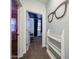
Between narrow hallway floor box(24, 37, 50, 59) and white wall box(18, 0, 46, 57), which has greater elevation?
white wall box(18, 0, 46, 57)

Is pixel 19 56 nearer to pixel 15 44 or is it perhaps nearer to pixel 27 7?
pixel 15 44

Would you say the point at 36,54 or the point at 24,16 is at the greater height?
the point at 24,16

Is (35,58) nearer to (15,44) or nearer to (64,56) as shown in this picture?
(15,44)

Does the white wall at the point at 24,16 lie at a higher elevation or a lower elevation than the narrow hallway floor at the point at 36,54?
higher

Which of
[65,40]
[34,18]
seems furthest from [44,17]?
[34,18]
